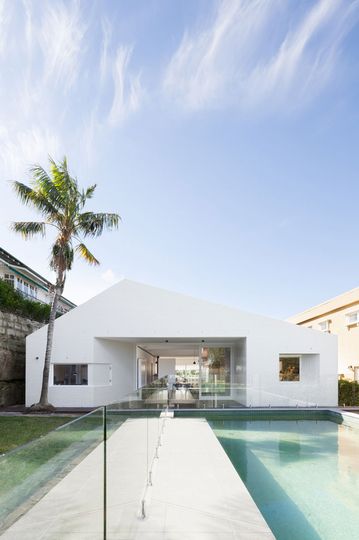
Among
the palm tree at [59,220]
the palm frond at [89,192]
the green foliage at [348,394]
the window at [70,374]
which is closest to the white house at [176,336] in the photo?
the window at [70,374]

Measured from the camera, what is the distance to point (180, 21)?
12422mm

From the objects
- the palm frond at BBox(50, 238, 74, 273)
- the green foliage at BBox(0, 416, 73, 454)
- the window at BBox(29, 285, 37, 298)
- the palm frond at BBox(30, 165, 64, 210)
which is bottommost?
the green foliage at BBox(0, 416, 73, 454)

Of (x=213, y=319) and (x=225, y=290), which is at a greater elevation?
(x=225, y=290)

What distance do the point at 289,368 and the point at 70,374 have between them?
9.84 metres

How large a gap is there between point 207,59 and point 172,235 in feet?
40.4


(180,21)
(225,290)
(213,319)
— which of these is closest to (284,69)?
(180,21)

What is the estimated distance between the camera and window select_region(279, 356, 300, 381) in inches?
738

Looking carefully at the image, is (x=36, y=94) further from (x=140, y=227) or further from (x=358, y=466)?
(x=358, y=466)

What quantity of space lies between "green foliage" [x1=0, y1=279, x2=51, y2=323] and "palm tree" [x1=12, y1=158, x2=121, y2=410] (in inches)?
134

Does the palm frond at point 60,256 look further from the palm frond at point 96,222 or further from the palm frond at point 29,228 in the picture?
the palm frond at point 96,222

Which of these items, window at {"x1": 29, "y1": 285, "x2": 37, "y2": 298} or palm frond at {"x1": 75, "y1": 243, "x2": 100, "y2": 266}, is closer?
palm frond at {"x1": 75, "y1": 243, "x2": 100, "y2": 266}

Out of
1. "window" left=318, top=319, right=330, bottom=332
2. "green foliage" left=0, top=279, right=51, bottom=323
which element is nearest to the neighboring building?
"green foliage" left=0, top=279, right=51, bottom=323

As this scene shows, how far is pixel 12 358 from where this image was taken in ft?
62.3

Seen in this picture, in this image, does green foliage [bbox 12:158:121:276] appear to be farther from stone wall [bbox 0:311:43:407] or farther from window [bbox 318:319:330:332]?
window [bbox 318:319:330:332]
